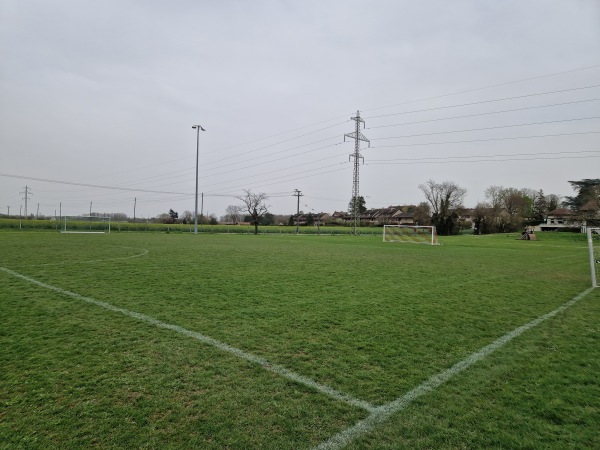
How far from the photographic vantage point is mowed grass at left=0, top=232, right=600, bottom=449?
91.4 inches

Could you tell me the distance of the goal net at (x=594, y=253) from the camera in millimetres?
9033

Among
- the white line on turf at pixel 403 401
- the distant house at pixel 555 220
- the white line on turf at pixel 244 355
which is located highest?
the distant house at pixel 555 220

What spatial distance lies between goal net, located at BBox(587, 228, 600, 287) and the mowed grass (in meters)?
2.62

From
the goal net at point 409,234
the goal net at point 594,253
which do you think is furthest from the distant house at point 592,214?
the goal net at point 594,253

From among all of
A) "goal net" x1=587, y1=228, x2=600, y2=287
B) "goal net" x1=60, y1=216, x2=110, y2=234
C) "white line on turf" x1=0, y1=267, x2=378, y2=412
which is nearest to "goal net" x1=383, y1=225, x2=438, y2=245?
"goal net" x1=587, y1=228, x2=600, y2=287

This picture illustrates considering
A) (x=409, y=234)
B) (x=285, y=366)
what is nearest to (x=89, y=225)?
(x=409, y=234)

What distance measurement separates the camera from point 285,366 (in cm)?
339

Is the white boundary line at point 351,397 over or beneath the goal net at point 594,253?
beneath

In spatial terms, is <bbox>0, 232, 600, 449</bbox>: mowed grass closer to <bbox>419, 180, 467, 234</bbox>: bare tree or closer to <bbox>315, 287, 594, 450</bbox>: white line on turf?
<bbox>315, 287, 594, 450</bbox>: white line on turf

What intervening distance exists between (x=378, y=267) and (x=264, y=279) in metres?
4.71

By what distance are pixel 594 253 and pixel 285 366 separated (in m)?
14.2

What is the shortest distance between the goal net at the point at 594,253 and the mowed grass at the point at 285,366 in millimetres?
2622

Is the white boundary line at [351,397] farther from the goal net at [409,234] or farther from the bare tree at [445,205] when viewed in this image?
the bare tree at [445,205]

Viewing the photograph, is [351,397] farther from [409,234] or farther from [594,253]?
[409,234]
